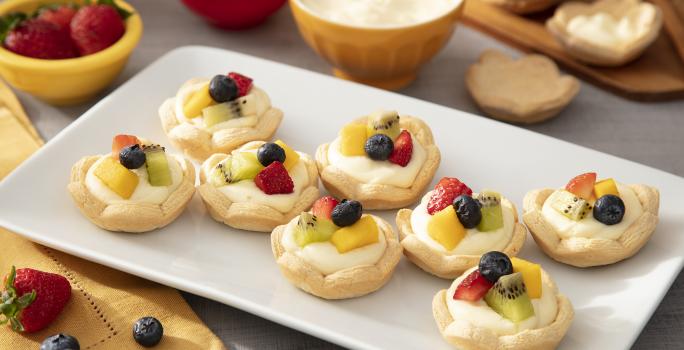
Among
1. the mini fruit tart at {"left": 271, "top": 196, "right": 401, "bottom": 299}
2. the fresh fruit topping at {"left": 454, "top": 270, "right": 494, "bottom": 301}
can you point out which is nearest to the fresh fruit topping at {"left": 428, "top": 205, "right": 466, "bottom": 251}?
the mini fruit tart at {"left": 271, "top": 196, "right": 401, "bottom": 299}

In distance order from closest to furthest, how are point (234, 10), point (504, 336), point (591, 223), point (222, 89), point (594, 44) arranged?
point (504, 336)
point (591, 223)
point (222, 89)
point (594, 44)
point (234, 10)

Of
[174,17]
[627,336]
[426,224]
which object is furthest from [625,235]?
[174,17]

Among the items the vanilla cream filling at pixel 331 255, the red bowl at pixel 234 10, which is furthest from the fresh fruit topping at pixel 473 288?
the red bowl at pixel 234 10

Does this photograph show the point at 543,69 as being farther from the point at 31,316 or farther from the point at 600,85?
the point at 31,316

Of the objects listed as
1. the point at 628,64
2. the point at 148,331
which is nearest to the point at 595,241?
the point at 148,331

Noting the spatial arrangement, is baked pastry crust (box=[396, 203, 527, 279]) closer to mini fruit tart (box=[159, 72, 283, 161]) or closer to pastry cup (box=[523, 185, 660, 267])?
pastry cup (box=[523, 185, 660, 267])

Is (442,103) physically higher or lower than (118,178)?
lower

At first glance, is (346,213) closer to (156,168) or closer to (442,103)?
(156,168)
